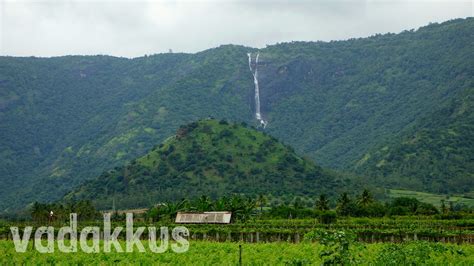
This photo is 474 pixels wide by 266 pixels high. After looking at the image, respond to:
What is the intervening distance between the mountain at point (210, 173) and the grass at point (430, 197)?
14.4 metres

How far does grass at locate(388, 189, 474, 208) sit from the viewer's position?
505 feet

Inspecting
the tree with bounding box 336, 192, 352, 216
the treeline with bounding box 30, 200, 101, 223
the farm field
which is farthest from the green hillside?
the farm field

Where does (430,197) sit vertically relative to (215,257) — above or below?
below

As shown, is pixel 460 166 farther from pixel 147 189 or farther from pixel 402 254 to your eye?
pixel 402 254

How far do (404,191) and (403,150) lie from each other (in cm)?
2745

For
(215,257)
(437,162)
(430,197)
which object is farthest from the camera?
(437,162)

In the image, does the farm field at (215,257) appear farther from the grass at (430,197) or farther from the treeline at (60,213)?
the grass at (430,197)

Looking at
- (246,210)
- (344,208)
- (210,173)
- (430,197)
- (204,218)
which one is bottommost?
(204,218)

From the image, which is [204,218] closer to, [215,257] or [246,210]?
[246,210]

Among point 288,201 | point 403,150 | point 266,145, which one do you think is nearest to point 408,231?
point 288,201

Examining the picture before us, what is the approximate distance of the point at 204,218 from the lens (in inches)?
3971

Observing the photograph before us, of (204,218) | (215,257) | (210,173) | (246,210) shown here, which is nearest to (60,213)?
(204,218)

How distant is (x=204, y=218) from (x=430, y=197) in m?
78.3

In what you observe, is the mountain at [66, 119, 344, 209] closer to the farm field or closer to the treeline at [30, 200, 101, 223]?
the treeline at [30, 200, 101, 223]
